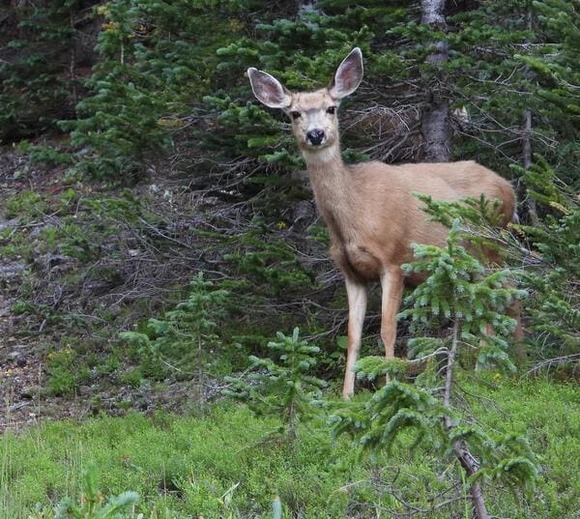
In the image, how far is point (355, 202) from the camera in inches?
384

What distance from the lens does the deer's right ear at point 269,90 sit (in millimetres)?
9633

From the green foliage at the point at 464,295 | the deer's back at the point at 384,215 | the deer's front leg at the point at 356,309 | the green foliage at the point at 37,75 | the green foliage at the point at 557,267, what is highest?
the green foliage at the point at 464,295

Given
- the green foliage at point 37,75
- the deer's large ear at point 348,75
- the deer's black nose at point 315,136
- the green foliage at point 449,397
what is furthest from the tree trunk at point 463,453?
the green foliage at point 37,75

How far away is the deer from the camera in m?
9.60

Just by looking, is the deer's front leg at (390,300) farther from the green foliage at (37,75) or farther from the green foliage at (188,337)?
the green foliage at (37,75)

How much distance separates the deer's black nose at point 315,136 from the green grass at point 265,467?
2347 mm

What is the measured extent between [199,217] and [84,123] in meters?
1.71

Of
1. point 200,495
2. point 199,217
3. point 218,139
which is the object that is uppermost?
point 200,495

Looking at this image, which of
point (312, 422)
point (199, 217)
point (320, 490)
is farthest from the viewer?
point (199, 217)

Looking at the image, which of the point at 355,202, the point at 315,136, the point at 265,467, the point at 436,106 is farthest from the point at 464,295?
the point at 436,106

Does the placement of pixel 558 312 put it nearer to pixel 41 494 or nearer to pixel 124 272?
pixel 41 494

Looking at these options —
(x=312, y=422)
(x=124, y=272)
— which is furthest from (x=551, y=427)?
(x=124, y=272)

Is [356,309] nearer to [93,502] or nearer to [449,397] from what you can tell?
[449,397]

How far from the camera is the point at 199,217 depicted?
12.5 metres
